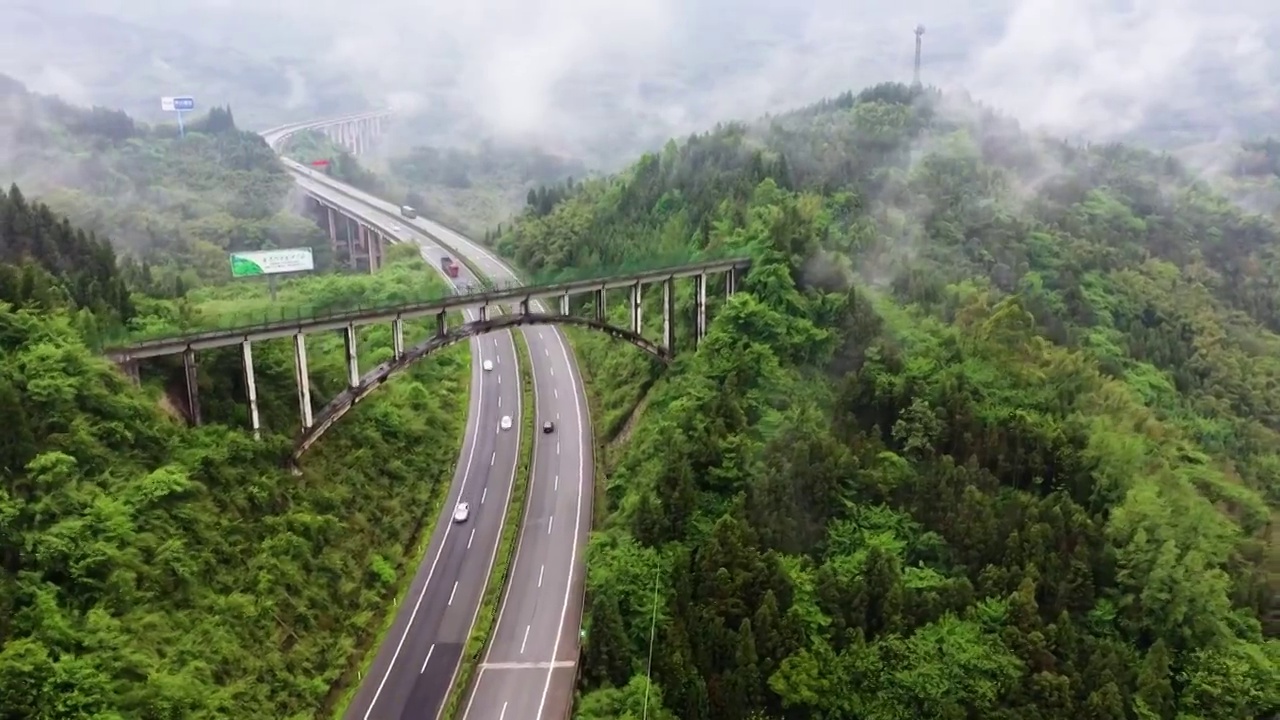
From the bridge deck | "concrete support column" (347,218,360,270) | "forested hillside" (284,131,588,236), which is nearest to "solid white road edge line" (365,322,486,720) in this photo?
the bridge deck

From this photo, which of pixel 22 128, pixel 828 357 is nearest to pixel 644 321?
pixel 828 357

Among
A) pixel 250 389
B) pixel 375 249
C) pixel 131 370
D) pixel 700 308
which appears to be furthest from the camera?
A: pixel 375 249

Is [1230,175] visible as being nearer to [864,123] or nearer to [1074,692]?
[864,123]

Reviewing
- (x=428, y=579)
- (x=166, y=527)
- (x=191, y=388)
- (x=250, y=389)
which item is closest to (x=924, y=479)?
(x=428, y=579)

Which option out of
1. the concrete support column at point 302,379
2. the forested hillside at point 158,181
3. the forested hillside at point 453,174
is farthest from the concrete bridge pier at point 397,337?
the forested hillside at point 453,174

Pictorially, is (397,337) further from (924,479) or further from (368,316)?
(924,479)
